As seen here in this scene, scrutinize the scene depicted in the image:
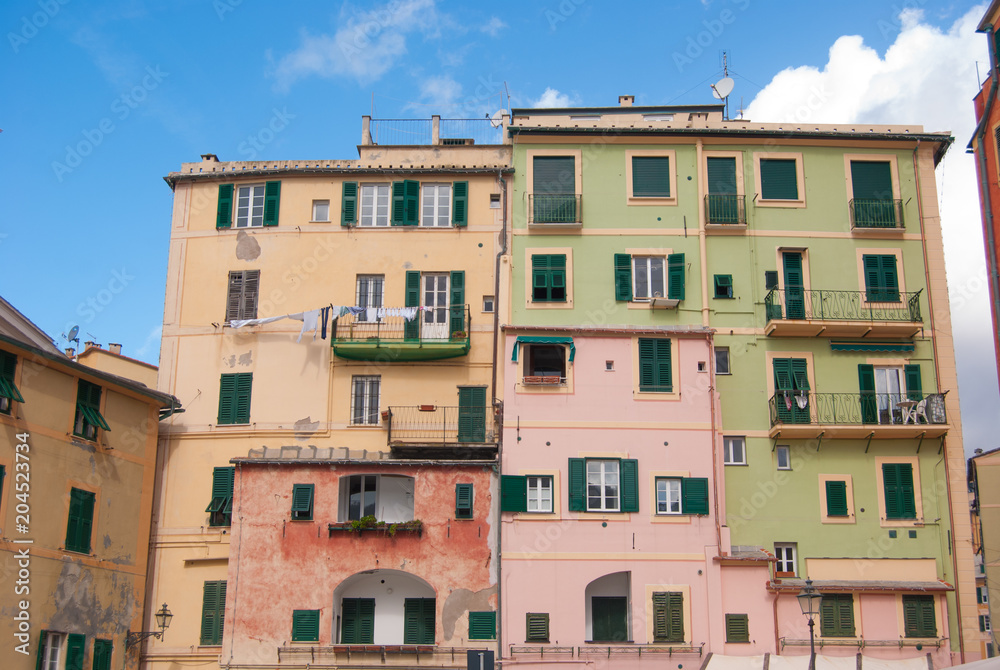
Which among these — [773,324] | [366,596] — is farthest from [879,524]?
[366,596]

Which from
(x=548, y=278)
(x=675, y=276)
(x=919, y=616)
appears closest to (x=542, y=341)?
(x=548, y=278)

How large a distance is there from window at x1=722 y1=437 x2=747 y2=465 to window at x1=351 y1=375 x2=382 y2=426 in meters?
12.4

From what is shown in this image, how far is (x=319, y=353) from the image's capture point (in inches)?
1478

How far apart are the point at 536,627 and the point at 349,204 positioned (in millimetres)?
16942

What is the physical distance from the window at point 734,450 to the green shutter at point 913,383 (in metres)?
6.22

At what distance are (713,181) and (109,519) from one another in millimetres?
24356

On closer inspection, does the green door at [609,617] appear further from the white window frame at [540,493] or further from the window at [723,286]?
the window at [723,286]

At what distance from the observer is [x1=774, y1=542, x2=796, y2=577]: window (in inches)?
1357

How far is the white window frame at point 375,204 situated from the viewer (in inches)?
1524

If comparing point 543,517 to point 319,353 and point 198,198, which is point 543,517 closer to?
point 319,353

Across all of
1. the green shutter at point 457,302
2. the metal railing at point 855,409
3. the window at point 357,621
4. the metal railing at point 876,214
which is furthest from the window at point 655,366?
the window at point 357,621

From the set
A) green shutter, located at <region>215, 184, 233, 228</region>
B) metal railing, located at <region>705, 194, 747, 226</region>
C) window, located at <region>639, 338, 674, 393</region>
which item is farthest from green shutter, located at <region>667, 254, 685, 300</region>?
green shutter, located at <region>215, 184, 233, 228</region>

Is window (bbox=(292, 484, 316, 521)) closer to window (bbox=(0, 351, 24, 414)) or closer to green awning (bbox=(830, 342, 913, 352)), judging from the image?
window (bbox=(0, 351, 24, 414))

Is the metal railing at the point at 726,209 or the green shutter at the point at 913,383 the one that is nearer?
the green shutter at the point at 913,383
